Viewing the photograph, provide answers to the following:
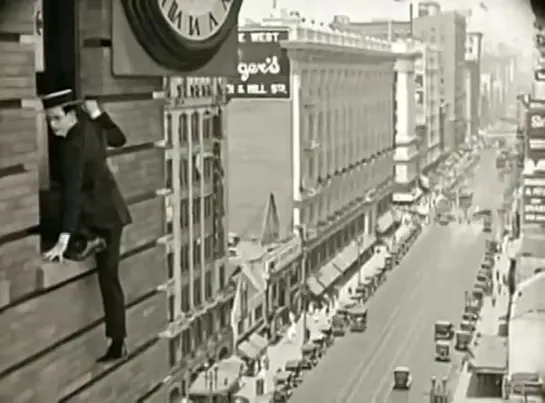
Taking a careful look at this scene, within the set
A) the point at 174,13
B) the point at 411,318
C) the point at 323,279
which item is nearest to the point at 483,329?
the point at 411,318

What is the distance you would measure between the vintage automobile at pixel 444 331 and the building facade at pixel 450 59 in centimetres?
50

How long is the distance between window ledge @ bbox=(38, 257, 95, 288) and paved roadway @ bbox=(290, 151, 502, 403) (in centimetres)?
52

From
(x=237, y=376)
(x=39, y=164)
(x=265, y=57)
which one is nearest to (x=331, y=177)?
(x=265, y=57)

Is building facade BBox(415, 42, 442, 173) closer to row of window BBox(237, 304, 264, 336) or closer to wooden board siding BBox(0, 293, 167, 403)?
row of window BBox(237, 304, 264, 336)

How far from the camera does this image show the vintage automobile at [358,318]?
7.22 ft

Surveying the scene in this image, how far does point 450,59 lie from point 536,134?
0.31m

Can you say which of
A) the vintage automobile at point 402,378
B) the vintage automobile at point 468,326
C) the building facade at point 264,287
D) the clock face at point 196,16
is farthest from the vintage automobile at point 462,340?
the clock face at point 196,16

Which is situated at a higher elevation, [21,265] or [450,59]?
[450,59]

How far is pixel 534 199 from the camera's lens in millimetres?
2141

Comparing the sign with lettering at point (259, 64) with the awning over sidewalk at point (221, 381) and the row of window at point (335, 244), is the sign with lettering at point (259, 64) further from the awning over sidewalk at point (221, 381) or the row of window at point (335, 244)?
the awning over sidewalk at point (221, 381)

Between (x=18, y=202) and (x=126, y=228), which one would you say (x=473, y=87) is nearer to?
(x=126, y=228)

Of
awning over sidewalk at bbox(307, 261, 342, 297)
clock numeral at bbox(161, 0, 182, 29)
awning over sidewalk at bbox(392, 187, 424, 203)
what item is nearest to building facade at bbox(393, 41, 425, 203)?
awning over sidewalk at bbox(392, 187, 424, 203)

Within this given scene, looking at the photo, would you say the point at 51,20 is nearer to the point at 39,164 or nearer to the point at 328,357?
the point at 39,164

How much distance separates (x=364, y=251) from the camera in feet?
7.73
